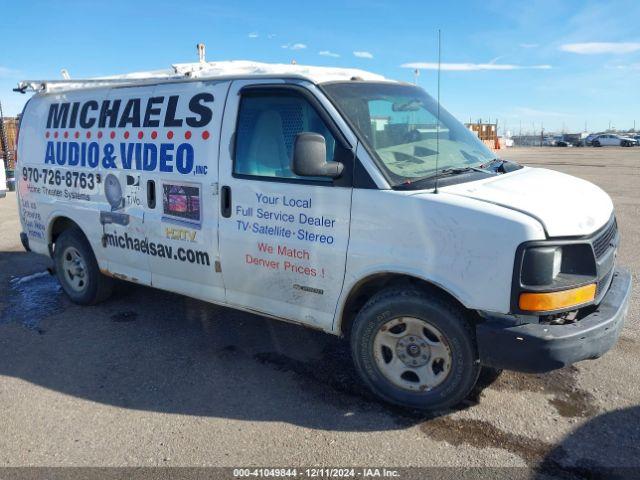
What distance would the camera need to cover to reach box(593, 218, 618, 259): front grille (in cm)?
319

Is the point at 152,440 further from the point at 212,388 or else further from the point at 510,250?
the point at 510,250

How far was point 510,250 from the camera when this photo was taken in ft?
9.55

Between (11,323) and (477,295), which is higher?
(477,295)

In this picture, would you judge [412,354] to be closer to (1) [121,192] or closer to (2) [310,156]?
(2) [310,156]

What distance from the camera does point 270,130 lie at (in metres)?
3.84

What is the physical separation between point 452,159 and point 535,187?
639 millimetres

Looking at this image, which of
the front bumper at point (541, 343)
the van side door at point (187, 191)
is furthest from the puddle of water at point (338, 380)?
the van side door at point (187, 191)

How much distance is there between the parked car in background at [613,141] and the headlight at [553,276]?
6012cm

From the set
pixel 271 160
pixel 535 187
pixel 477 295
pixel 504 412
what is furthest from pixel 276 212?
pixel 504 412

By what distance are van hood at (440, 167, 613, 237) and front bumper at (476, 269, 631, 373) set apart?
529mm

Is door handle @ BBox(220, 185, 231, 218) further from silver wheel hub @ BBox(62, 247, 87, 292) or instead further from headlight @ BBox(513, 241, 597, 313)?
silver wheel hub @ BBox(62, 247, 87, 292)

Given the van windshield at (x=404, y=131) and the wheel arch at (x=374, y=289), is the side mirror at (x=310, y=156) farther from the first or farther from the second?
the wheel arch at (x=374, y=289)

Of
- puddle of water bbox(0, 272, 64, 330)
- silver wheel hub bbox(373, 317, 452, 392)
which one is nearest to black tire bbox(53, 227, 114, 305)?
puddle of water bbox(0, 272, 64, 330)

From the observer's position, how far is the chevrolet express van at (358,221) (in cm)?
302
